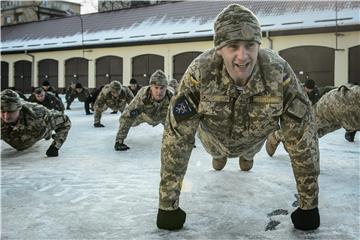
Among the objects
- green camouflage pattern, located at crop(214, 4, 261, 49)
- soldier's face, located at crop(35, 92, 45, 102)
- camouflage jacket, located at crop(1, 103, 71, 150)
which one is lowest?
camouflage jacket, located at crop(1, 103, 71, 150)

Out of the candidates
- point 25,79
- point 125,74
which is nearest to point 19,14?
point 25,79

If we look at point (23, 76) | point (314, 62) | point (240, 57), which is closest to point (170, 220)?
point (240, 57)

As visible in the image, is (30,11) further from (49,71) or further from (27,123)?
(27,123)

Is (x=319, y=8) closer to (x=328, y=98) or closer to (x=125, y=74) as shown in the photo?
(x=125, y=74)

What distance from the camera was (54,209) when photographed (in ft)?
10.8

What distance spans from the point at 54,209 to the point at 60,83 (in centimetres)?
2222

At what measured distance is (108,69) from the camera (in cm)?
2245

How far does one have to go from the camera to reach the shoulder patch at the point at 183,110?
2.67 meters

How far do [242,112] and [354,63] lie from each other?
45.9ft

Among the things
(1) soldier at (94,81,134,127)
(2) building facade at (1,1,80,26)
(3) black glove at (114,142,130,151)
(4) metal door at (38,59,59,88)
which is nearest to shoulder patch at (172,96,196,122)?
(3) black glove at (114,142,130,151)

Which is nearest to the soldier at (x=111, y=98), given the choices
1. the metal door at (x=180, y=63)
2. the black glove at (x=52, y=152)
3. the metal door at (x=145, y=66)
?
the black glove at (x=52, y=152)

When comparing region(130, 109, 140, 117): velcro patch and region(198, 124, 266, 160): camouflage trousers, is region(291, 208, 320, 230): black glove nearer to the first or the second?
region(198, 124, 266, 160): camouflage trousers

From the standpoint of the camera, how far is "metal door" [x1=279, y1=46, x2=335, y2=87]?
625 inches

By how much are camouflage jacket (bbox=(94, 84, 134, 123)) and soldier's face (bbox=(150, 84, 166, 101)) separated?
11.9 feet
